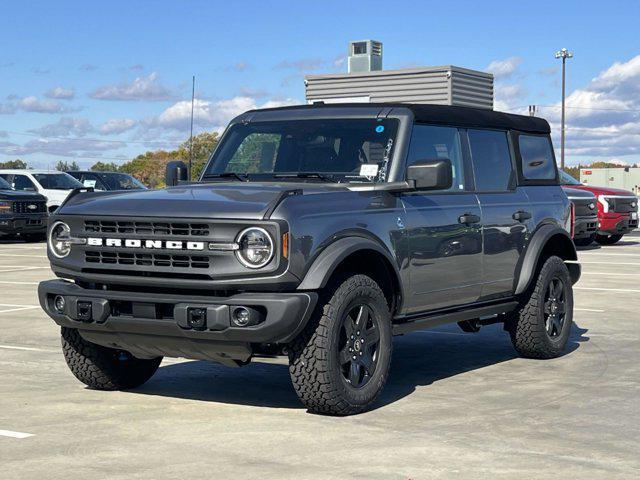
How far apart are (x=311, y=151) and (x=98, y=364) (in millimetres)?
2125

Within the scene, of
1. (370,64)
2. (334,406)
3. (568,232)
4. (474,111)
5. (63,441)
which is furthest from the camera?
(370,64)

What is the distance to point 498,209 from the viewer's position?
886 cm

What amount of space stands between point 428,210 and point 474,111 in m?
1.52

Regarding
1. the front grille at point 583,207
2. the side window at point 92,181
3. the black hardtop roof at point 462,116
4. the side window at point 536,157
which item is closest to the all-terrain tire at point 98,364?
the black hardtop roof at point 462,116

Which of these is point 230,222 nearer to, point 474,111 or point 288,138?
point 288,138

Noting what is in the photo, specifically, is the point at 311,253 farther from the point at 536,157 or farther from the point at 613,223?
the point at 613,223

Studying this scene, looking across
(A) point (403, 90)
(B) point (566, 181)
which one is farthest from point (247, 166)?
(A) point (403, 90)

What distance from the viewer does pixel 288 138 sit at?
27.2ft

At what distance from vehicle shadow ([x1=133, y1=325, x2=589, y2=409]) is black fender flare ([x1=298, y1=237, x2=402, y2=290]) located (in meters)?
1.04

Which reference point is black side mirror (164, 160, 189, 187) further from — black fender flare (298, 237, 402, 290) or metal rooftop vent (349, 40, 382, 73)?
metal rooftop vent (349, 40, 382, 73)

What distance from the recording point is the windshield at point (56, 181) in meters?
29.7

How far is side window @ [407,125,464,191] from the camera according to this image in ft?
26.5

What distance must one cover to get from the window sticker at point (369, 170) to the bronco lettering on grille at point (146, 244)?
1.58 meters

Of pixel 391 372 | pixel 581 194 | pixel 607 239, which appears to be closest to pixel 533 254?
pixel 391 372
